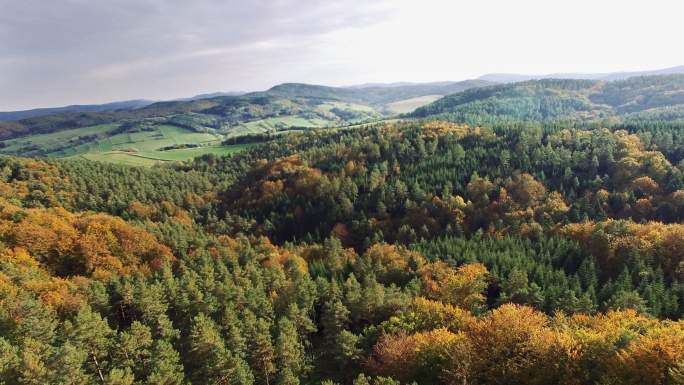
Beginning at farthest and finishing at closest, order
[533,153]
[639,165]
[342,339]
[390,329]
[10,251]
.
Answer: [533,153] < [639,165] < [10,251] < [390,329] < [342,339]

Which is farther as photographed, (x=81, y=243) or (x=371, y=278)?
→ (x=81, y=243)

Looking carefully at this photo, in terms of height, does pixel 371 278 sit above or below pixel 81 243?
below

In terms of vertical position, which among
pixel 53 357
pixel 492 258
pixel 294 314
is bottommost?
pixel 492 258

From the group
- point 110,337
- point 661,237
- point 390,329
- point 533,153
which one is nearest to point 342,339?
point 390,329

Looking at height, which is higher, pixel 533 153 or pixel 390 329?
pixel 533 153

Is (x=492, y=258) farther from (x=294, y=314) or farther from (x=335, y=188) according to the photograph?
(x=335, y=188)

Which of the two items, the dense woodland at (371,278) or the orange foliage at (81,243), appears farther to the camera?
the orange foliage at (81,243)

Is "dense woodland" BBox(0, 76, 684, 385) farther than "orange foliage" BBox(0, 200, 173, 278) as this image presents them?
No

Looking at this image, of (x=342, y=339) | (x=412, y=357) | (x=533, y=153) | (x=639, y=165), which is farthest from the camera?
(x=533, y=153)
